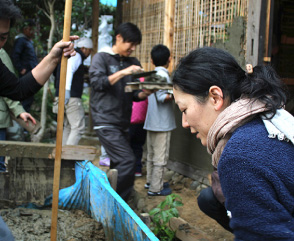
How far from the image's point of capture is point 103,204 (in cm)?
276

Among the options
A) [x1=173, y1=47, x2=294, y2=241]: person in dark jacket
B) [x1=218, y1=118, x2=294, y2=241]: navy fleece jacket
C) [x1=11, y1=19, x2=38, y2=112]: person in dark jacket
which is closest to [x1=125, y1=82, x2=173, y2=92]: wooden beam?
[x1=173, y1=47, x2=294, y2=241]: person in dark jacket

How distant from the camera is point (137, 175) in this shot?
5.49m

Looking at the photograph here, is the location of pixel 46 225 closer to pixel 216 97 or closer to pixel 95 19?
pixel 216 97

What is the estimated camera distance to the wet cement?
9.22ft

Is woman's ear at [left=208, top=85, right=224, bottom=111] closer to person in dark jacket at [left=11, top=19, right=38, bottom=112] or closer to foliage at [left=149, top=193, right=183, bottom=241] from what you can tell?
foliage at [left=149, top=193, right=183, bottom=241]

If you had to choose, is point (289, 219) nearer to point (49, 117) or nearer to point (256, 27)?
point (256, 27)

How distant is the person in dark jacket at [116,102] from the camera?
3.82 metres

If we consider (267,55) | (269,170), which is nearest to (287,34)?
(267,55)

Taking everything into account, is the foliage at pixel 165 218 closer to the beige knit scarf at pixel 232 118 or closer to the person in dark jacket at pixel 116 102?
the person in dark jacket at pixel 116 102

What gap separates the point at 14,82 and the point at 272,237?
2.11 meters

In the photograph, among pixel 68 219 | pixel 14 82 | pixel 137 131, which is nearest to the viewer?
pixel 14 82

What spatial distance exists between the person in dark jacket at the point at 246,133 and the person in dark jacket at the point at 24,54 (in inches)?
204

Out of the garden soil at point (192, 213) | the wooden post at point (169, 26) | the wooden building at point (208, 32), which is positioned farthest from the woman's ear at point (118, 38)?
the garden soil at point (192, 213)

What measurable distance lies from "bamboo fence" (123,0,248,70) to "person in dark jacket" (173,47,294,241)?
8.83ft
